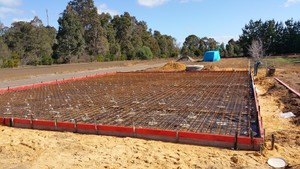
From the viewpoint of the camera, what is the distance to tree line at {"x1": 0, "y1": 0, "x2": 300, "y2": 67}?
3534 cm

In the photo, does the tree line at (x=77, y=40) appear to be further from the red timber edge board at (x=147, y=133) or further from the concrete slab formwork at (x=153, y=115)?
the red timber edge board at (x=147, y=133)

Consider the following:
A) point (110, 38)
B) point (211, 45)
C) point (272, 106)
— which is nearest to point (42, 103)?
point (272, 106)

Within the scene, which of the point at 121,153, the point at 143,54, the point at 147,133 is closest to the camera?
Result: the point at 121,153

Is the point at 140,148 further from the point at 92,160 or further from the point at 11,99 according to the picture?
A: the point at 11,99

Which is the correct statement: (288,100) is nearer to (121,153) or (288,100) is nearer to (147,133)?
(147,133)

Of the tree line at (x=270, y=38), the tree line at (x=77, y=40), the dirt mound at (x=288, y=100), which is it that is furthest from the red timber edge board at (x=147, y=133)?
the tree line at (x=270, y=38)

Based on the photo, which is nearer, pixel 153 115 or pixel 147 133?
pixel 147 133

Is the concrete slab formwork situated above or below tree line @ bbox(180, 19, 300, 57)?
below

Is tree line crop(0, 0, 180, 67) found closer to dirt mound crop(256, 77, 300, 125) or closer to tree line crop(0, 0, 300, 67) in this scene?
tree line crop(0, 0, 300, 67)

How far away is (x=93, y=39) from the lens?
4225 cm

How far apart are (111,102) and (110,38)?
40.3m

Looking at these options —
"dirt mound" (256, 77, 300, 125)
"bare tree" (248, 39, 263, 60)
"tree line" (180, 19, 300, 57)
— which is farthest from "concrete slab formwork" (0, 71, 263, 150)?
"tree line" (180, 19, 300, 57)

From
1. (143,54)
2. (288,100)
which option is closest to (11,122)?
(288,100)

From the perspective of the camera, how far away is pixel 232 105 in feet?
19.4
